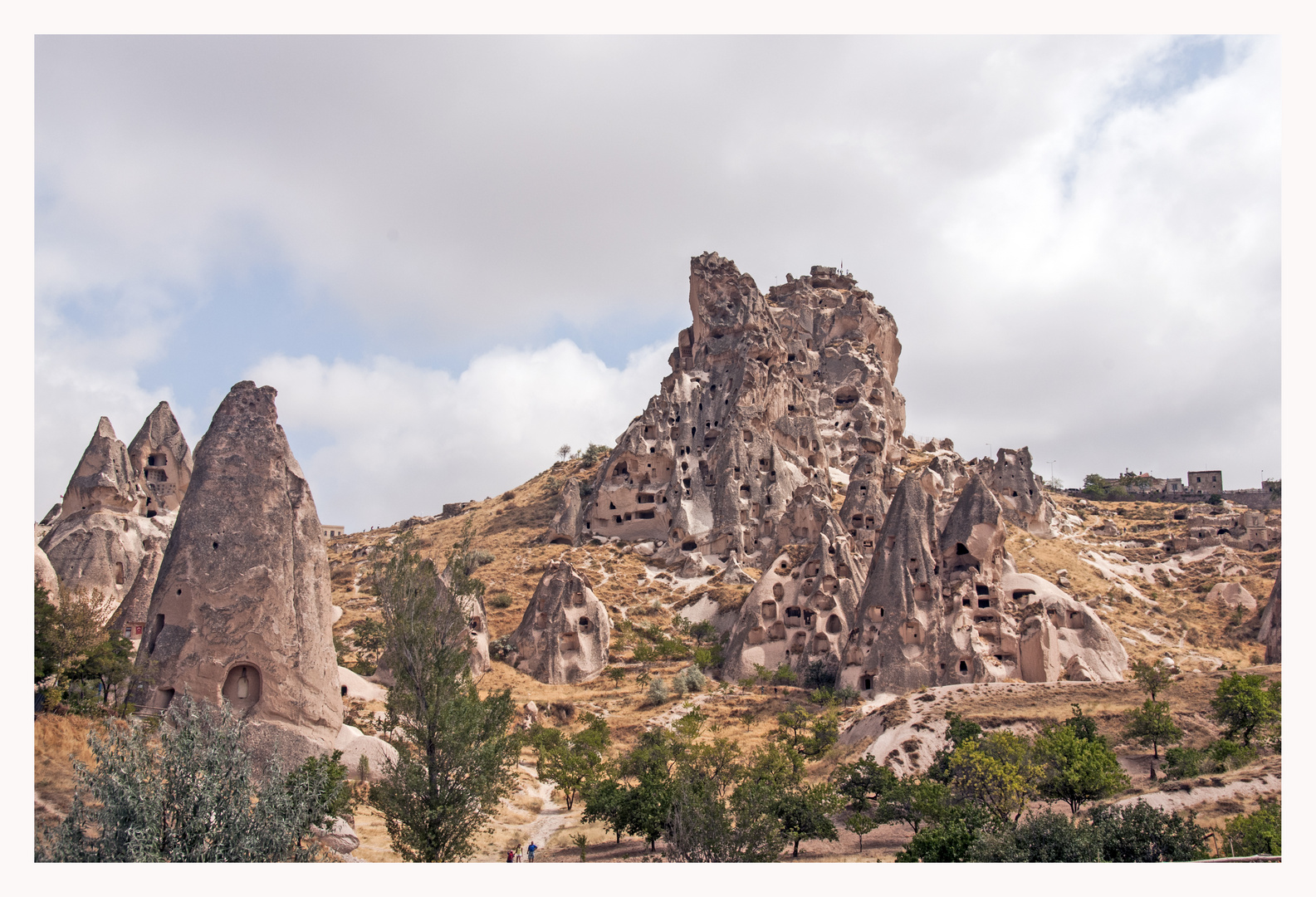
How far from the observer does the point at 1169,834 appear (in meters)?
20.1

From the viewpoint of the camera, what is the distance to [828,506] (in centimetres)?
6275

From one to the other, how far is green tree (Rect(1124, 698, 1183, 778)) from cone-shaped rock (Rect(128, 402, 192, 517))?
4237 centimetres

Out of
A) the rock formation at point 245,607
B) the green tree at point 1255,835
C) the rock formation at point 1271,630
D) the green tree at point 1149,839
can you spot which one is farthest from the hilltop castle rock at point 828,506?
the rock formation at point 245,607

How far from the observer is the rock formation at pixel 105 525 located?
43594 mm

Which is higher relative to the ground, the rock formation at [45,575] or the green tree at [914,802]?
the rock formation at [45,575]

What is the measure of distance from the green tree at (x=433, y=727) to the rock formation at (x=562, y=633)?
2416 cm

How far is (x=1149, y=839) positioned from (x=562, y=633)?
1272 inches

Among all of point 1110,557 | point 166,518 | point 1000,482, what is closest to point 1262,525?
point 1110,557

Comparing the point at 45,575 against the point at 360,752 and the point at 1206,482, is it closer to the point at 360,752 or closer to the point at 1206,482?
the point at 360,752

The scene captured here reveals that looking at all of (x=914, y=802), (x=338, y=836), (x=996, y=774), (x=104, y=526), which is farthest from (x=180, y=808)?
(x=104, y=526)

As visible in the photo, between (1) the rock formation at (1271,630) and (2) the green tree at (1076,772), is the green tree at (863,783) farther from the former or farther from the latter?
(1) the rock formation at (1271,630)

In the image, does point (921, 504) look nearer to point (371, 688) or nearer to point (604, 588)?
point (604, 588)

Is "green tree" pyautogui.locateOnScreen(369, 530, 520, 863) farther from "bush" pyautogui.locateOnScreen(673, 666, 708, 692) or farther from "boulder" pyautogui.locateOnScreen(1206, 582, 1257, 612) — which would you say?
"boulder" pyautogui.locateOnScreen(1206, 582, 1257, 612)

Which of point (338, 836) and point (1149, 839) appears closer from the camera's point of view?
point (1149, 839)
